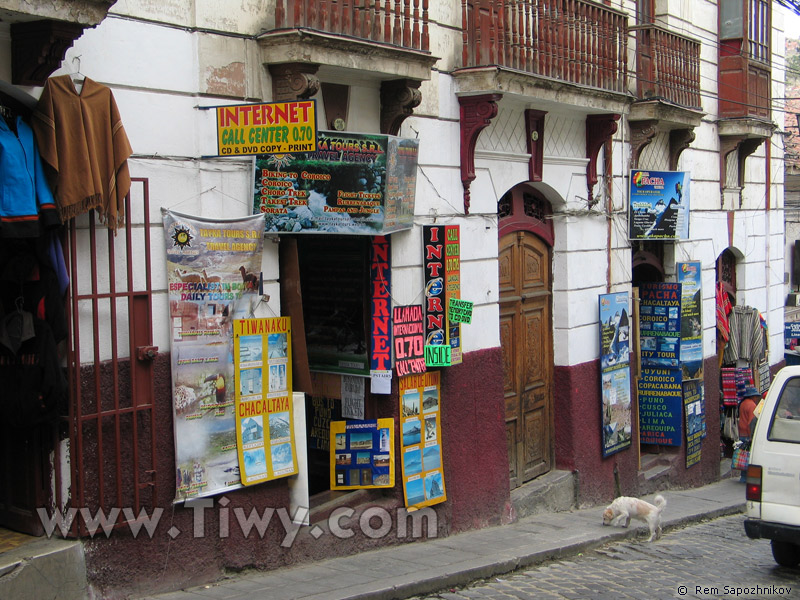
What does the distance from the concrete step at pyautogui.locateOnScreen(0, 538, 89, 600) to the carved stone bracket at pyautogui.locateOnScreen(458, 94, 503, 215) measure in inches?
210

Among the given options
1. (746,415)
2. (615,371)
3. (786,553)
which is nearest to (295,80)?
(786,553)

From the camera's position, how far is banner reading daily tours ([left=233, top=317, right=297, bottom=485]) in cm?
762

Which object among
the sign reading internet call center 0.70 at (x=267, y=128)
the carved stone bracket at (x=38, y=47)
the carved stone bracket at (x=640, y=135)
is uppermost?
the carved stone bracket at (x=640, y=135)

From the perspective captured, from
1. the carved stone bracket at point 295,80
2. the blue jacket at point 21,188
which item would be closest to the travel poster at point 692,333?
the carved stone bracket at point 295,80

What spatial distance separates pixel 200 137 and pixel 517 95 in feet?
13.4

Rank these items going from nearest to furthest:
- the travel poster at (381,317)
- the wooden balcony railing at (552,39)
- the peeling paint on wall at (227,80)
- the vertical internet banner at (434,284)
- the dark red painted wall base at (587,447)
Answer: the peeling paint on wall at (227,80) < the travel poster at (381,317) < the vertical internet banner at (434,284) < the wooden balcony railing at (552,39) < the dark red painted wall base at (587,447)

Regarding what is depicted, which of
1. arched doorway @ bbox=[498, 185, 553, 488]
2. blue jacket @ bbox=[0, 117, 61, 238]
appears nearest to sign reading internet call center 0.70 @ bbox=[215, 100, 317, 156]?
blue jacket @ bbox=[0, 117, 61, 238]

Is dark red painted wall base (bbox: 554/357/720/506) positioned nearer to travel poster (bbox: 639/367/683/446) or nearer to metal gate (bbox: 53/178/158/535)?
travel poster (bbox: 639/367/683/446)

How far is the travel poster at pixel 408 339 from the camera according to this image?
9.13m

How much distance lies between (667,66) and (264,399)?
8493 mm

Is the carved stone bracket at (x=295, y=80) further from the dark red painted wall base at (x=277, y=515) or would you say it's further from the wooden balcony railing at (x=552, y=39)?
the wooden balcony railing at (x=552, y=39)

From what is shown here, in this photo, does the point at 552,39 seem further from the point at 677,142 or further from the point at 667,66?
the point at 677,142

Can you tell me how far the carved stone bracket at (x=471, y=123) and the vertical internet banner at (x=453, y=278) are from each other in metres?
0.52

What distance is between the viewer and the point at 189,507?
7.26 m
